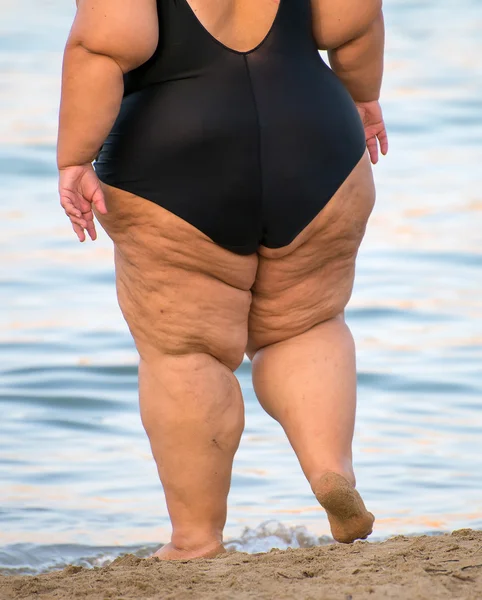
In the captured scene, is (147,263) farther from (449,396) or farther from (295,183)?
(449,396)

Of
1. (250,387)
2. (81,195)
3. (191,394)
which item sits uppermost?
(81,195)

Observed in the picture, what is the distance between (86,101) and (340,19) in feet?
2.14

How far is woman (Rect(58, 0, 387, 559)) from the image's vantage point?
3.13 meters

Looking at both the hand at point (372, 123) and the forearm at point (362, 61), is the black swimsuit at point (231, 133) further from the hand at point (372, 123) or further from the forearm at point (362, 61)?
the hand at point (372, 123)

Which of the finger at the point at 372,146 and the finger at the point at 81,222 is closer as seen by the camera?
the finger at the point at 81,222

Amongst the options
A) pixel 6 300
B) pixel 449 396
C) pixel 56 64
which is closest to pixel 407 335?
pixel 449 396

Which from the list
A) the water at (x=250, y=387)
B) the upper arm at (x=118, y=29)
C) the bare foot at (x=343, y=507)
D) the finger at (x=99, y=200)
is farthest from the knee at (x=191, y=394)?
the water at (x=250, y=387)

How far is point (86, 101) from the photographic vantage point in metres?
3.09

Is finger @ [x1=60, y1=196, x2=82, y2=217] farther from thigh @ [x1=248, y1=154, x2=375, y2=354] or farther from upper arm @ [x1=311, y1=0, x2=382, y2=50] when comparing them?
upper arm @ [x1=311, y1=0, x2=382, y2=50]

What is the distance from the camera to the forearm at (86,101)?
3.07 m

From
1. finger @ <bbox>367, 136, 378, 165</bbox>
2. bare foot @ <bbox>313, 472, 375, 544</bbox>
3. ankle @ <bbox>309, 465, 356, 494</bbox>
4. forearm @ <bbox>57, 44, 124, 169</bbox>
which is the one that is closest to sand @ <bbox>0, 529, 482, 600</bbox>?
bare foot @ <bbox>313, 472, 375, 544</bbox>

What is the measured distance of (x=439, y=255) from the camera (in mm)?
7719

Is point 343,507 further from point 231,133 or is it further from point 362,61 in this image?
point 362,61

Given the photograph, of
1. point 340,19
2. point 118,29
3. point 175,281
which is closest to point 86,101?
point 118,29
